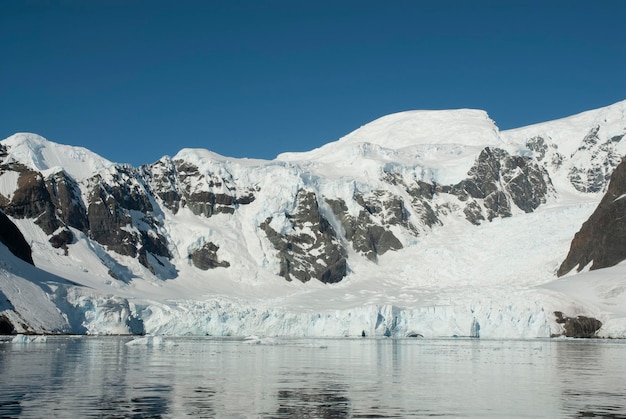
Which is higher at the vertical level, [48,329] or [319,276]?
[319,276]

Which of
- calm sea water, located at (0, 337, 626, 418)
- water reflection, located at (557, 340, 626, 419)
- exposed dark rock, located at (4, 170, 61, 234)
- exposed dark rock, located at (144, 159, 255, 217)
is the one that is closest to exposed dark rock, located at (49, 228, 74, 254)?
exposed dark rock, located at (4, 170, 61, 234)

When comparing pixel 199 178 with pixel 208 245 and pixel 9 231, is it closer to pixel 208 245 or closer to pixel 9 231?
pixel 208 245

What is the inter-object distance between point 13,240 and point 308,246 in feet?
255

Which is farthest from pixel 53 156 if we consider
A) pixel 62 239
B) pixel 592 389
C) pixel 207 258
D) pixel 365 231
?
pixel 592 389

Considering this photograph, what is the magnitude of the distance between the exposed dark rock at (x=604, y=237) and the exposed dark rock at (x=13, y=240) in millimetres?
91985

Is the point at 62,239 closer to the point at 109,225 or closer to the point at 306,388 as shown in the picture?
the point at 109,225

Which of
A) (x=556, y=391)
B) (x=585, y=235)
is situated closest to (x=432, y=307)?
(x=585, y=235)

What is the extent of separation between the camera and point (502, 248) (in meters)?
154

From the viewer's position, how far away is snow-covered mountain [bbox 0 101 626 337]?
348ft

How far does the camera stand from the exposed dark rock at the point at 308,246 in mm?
171875

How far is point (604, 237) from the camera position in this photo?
132125mm

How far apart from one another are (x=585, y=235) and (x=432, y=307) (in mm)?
48382

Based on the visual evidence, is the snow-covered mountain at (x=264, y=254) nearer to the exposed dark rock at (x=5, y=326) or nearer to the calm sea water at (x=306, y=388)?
the exposed dark rock at (x=5, y=326)

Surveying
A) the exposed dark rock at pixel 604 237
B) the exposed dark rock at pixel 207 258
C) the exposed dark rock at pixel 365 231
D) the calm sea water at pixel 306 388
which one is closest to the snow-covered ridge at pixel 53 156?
the exposed dark rock at pixel 207 258
